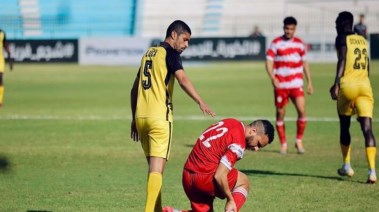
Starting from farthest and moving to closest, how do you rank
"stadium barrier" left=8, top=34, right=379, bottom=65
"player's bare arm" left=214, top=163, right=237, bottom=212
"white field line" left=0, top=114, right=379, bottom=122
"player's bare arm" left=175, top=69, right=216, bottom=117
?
1. "stadium barrier" left=8, top=34, right=379, bottom=65
2. "white field line" left=0, top=114, right=379, bottom=122
3. "player's bare arm" left=175, top=69, right=216, bottom=117
4. "player's bare arm" left=214, top=163, right=237, bottom=212

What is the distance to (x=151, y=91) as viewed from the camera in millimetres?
8867

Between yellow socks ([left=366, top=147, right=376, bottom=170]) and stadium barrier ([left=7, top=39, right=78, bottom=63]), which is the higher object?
yellow socks ([left=366, top=147, right=376, bottom=170])

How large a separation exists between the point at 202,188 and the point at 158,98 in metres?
1.18

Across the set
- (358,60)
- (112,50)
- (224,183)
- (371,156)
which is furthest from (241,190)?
(112,50)

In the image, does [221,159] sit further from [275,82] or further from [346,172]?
[275,82]

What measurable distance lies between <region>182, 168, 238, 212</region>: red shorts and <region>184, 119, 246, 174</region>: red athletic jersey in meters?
0.06

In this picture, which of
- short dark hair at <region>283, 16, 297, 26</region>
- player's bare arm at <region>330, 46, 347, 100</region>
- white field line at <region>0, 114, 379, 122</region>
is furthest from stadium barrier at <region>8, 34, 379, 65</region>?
player's bare arm at <region>330, 46, 347, 100</region>

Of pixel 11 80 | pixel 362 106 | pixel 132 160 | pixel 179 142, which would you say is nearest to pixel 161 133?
pixel 362 106

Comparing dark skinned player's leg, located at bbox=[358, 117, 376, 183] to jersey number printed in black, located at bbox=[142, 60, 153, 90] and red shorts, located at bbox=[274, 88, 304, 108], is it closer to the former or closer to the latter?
red shorts, located at bbox=[274, 88, 304, 108]

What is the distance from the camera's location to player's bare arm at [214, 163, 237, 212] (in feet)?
26.0

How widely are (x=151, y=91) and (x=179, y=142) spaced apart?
8199 millimetres

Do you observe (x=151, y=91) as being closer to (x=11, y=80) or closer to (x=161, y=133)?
(x=161, y=133)

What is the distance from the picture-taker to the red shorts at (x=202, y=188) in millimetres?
8172

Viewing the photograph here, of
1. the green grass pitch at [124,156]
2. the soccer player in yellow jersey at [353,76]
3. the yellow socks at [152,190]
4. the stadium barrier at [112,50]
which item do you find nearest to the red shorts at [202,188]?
the yellow socks at [152,190]
